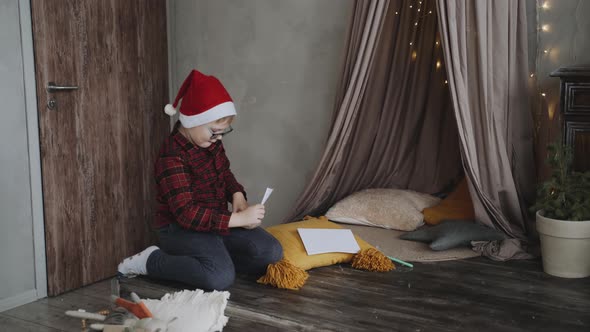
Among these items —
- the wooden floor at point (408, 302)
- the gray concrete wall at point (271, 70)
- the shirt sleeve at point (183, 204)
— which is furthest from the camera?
the gray concrete wall at point (271, 70)

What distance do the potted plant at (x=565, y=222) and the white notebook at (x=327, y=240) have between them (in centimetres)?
80

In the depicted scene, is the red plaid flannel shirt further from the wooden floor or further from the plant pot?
the plant pot

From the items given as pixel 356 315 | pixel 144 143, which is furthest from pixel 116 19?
pixel 356 315

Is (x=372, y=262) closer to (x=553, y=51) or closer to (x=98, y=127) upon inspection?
(x=553, y=51)

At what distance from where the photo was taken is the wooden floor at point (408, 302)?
1.96 meters

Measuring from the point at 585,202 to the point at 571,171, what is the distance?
0.27m

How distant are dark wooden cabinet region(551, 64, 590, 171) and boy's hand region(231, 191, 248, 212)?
4.79ft

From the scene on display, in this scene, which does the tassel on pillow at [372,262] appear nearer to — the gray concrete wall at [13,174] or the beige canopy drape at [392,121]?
the beige canopy drape at [392,121]

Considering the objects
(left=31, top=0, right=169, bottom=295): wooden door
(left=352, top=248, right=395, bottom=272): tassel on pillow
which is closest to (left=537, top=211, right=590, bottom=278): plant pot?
(left=352, top=248, right=395, bottom=272): tassel on pillow

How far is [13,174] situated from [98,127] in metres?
0.54

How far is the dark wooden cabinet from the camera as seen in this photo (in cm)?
253

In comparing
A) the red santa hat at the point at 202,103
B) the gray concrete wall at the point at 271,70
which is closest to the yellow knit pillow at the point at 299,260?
the red santa hat at the point at 202,103

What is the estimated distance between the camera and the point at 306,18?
11.1ft

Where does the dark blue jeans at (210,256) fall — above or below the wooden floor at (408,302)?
above
